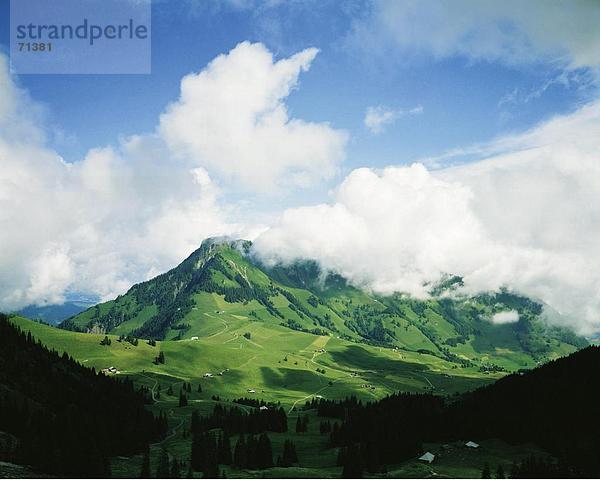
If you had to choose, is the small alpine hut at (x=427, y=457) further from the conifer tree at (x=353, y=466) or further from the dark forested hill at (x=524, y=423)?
the conifer tree at (x=353, y=466)

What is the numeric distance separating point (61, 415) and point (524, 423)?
135 metres

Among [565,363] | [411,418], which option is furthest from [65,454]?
[565,363]

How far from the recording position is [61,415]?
133125mm

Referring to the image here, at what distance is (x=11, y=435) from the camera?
10750cm

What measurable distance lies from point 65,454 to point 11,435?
20.0 m

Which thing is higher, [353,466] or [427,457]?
[353,466]

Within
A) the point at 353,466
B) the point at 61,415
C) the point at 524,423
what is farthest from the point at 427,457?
the point at 61,415

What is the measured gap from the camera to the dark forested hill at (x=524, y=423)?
114625mm

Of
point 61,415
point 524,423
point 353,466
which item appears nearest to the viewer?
point 353,466

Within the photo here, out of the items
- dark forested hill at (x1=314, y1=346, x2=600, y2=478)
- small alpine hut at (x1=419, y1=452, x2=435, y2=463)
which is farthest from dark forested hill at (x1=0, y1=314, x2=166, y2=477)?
small alpine hut at (x1=419, y1=452, x2=435, y2=463)

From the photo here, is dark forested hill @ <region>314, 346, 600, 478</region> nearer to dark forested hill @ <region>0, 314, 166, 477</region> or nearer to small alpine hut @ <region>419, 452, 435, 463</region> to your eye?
small alpine hut @ <region>419, 452, 435, 463</region>

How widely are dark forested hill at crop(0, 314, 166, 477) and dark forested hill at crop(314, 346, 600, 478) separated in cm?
6660

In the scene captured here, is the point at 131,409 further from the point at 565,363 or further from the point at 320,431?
the point at 565,363

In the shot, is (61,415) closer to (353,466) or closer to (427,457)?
(353,466)
